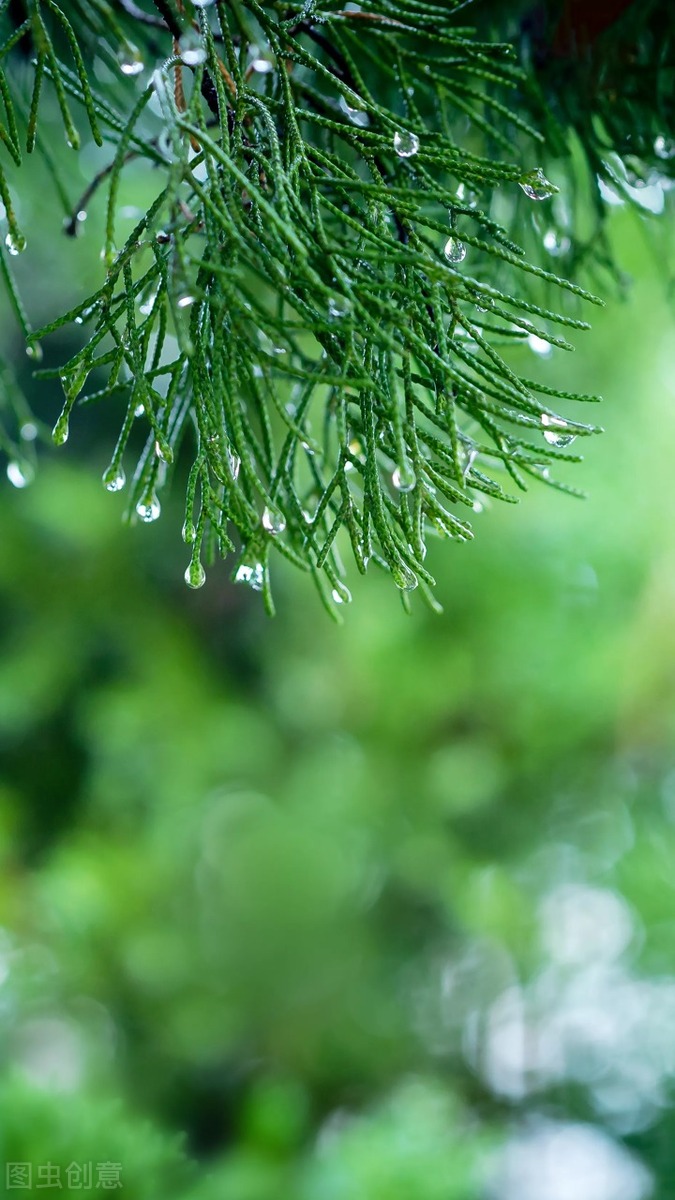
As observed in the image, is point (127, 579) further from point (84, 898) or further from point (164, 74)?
point (164, 74)

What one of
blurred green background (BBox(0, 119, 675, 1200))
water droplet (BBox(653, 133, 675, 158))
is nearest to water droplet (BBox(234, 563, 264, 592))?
water droplet (BBox(653, 133, 675, 158))

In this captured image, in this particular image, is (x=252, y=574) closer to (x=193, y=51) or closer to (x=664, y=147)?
(x=193, y=51)

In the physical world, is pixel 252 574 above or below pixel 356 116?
below

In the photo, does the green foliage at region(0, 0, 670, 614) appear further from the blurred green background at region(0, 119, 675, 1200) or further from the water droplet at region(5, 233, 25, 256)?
the blurred green background at region(0, 119, 675, 1200)

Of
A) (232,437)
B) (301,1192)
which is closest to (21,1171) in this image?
(301,1192)

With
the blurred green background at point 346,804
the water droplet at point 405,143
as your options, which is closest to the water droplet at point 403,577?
the water droplet at point 405,143

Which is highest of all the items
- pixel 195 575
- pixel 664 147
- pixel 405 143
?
pixel 664 147

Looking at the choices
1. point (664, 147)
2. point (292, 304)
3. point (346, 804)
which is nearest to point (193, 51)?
point (292, 304)
